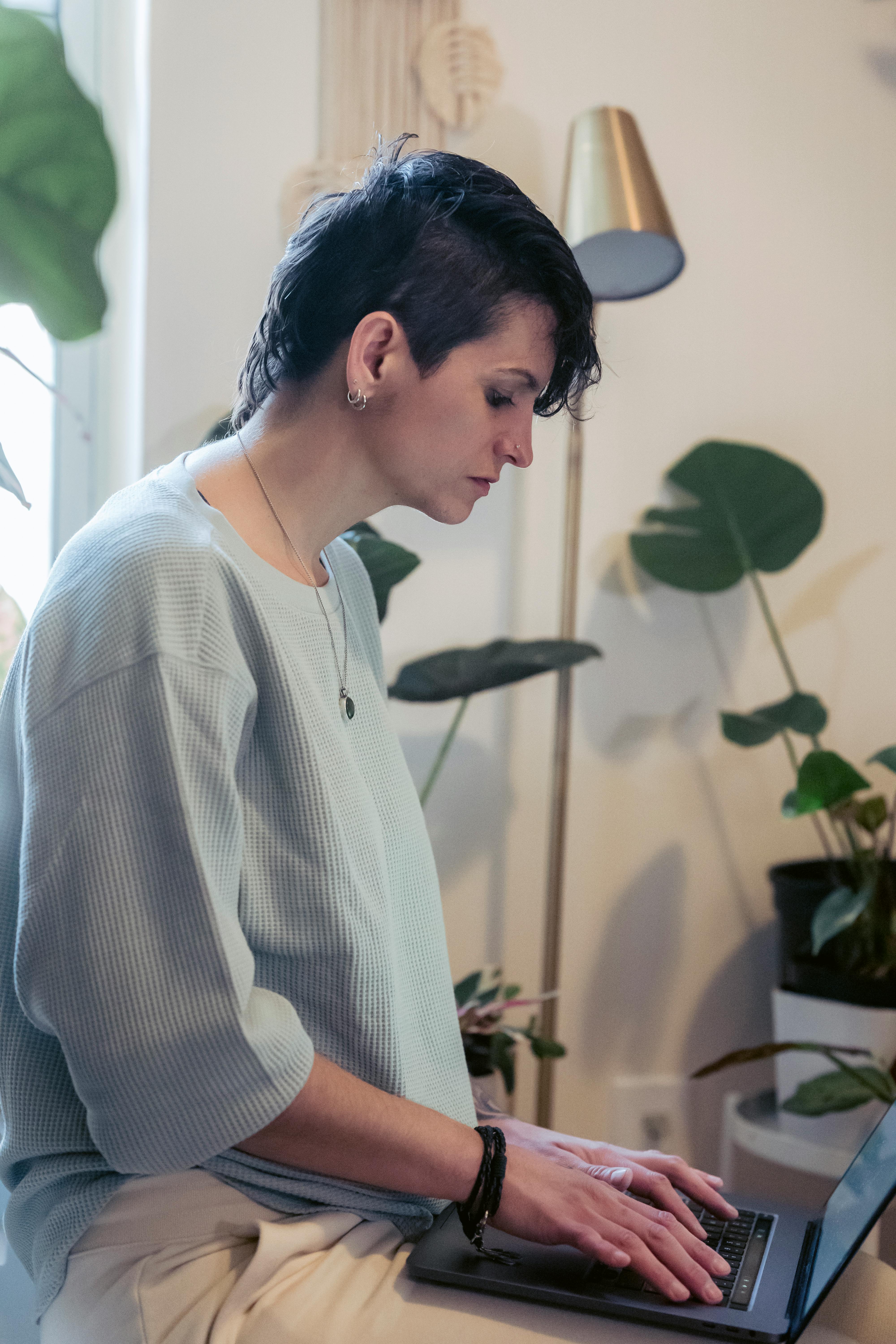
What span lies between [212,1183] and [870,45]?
1.92m

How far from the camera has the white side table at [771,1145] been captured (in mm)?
1534

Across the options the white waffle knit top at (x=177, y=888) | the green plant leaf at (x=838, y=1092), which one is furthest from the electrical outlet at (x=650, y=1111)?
the white waffle knit top at (x=177, y=888)

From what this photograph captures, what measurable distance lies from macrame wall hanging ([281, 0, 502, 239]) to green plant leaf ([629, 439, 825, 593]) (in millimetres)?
651

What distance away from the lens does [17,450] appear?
1699 mm

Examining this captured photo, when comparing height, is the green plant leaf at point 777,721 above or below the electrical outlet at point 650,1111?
above

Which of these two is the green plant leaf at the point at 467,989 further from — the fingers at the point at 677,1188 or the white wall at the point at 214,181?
the white wall at the point at 214,181

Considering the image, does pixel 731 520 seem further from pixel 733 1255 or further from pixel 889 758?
pixel 733 1255

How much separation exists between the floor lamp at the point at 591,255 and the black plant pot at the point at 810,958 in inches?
13.3

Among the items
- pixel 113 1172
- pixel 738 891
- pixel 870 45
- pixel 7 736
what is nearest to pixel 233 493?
pixel 7 736

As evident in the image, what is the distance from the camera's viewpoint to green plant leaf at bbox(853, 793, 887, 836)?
1.55 m

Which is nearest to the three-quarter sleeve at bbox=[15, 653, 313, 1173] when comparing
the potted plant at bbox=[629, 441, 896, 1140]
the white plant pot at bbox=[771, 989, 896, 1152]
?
the potted plant at bbox=[629, 441, 896, 1140]

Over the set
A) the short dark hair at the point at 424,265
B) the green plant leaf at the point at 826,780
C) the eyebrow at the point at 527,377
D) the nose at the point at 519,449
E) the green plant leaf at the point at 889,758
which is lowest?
the green plant leaf at the point at 826,780

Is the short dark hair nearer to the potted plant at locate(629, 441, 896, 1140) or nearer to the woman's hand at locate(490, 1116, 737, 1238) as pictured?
the woman's hand at locate(490, 1116, 737, 1238)

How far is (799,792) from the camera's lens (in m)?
1.49
